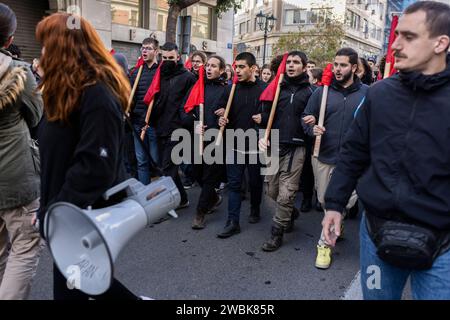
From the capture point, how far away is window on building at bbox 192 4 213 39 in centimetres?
2155

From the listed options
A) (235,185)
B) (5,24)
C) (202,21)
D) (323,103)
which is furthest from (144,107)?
(202,21)

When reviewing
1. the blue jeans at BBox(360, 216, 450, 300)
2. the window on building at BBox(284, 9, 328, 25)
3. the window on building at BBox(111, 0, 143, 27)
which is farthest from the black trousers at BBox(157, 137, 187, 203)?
the window on building at BBox(284, 9, 328, 25)

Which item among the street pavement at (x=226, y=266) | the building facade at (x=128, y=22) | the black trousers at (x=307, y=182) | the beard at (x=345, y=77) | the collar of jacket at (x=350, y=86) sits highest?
the building facade at (x=128, y=22)

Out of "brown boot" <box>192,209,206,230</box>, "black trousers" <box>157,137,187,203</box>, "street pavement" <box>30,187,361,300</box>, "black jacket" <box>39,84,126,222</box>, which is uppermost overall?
"black jacket" <box>39,84,126,222</box>

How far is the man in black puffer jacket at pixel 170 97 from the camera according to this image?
5258 mm

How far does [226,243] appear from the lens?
4.44 m

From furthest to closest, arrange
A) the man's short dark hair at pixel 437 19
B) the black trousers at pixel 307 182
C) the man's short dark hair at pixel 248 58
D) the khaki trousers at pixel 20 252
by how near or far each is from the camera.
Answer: the black trousers at pixel 307 182 → the man's short dark hair at pixel 248 58 → the khaki trousers at pixel 20 252 → the man's short dark hair at pixel 437 19

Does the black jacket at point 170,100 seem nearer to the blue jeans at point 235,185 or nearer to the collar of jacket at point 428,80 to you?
the blue jeans at point 235,185

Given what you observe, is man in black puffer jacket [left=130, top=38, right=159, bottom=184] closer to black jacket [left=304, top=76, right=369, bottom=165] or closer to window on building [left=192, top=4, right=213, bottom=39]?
black jacket [left=304, top=76, right=369, bottom=165]

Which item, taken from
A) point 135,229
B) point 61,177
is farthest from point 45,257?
point 135,229

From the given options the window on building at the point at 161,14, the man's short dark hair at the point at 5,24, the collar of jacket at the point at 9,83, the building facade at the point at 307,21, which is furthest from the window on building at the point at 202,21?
the building facade at the point at 307,21

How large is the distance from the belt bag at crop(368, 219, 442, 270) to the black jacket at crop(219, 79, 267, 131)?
2999mm

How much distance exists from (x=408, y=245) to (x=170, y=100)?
3955 millimetres

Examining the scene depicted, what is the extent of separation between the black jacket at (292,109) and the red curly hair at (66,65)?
254 cm
